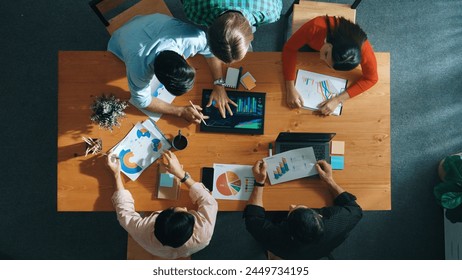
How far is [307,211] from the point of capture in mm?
1830

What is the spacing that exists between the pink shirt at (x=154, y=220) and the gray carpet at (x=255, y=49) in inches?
27.7

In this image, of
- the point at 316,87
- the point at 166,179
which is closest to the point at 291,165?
the point at 316,87

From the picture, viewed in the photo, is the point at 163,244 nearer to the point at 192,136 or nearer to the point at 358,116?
the point at 192,136

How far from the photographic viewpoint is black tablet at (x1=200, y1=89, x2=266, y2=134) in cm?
194

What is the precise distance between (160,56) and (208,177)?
69 centimetres

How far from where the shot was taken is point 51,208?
8.48 feet

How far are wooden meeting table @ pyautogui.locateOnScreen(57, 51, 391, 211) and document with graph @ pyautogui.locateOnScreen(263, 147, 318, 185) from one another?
0.13 ft

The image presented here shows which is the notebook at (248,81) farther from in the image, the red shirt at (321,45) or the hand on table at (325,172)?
the hand on table at (325,172)

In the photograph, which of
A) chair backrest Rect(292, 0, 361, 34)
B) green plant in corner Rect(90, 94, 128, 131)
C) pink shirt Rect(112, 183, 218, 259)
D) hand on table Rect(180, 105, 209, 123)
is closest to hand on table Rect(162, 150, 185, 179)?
pink shirt Rect(112, 183, 218, 259)

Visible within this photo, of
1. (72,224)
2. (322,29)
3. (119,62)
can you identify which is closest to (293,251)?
(322,29)

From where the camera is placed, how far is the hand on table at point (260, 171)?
1.91 metres

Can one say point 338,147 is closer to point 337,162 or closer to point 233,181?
point 337,162

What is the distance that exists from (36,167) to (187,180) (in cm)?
138

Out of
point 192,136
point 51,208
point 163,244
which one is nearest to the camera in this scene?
point 163,244
